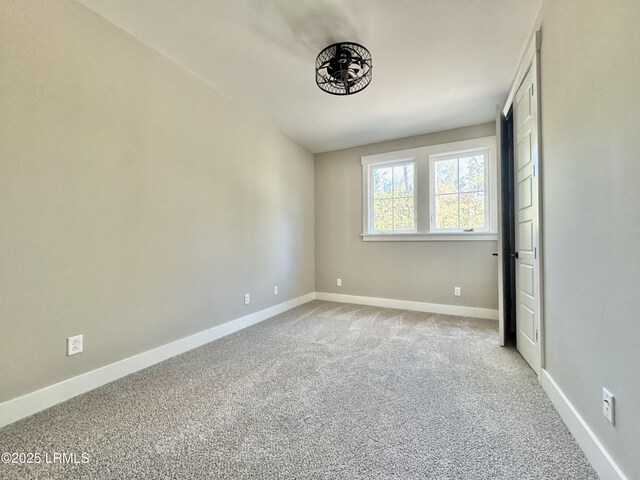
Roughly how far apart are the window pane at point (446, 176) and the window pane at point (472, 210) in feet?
0.60

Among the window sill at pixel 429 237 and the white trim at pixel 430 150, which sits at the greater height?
the white trim at pixel 430 150

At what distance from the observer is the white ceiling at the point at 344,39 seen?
186 cm

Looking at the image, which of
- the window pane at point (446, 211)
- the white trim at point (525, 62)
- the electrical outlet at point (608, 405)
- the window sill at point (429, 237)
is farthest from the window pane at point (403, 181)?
the electrical outlet at point (608, 405)

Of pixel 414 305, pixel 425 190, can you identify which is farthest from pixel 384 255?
pixel 425 190

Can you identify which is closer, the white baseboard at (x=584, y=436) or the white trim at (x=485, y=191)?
the white baseboard at (x=584, y=436)

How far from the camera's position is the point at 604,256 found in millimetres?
1146

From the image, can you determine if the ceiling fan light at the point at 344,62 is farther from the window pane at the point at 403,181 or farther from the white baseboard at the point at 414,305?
the white baseboard at the point at 414,305

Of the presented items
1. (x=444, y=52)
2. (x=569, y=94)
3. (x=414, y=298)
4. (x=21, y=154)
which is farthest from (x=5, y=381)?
(x=414, y=298)

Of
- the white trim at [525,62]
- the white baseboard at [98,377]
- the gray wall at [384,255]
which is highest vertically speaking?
the white trim at [525,62]

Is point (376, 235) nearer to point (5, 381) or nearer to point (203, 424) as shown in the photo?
point (203, 424)

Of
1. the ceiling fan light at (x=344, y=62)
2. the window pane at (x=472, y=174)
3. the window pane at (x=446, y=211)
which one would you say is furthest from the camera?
the window pane at (x=446, y=211)

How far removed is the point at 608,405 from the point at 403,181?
11.2ft

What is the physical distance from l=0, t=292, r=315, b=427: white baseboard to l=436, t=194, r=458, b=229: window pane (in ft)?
9.55

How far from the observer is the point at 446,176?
12.6 ft
